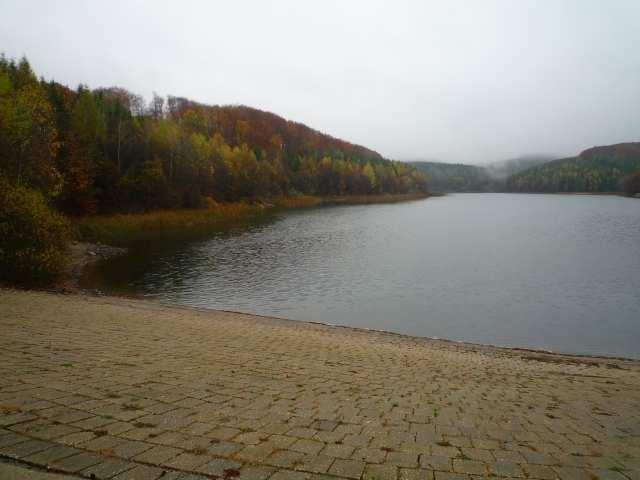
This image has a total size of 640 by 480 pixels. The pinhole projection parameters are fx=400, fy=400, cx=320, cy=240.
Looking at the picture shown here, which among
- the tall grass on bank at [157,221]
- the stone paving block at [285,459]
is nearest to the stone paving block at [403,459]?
the stone paving block at [285,459]

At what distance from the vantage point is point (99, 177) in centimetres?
5384

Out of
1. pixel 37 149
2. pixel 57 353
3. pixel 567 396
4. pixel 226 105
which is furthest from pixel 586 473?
pixel 226 105

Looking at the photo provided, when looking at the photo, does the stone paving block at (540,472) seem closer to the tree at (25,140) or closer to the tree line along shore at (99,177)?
the tree line along shore at (99,177)

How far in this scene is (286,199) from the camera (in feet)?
352

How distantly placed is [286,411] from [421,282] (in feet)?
79.7

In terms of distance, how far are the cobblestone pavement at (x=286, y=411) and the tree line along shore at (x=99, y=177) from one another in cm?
1153

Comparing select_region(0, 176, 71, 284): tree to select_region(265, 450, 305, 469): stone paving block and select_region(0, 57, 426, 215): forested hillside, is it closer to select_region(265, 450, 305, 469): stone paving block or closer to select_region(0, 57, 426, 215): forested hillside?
select_region(0, 57, 426, 215): forested hillside

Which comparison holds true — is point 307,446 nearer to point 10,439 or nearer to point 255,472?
point 255,472

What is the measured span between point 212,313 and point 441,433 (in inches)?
625

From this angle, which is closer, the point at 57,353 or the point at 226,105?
the point at 57,353

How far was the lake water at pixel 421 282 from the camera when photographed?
2075 centimetres

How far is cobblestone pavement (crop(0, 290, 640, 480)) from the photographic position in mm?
4785

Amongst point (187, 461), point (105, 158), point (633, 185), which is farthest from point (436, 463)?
point (633, 185)

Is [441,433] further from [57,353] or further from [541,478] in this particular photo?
[57,353]
